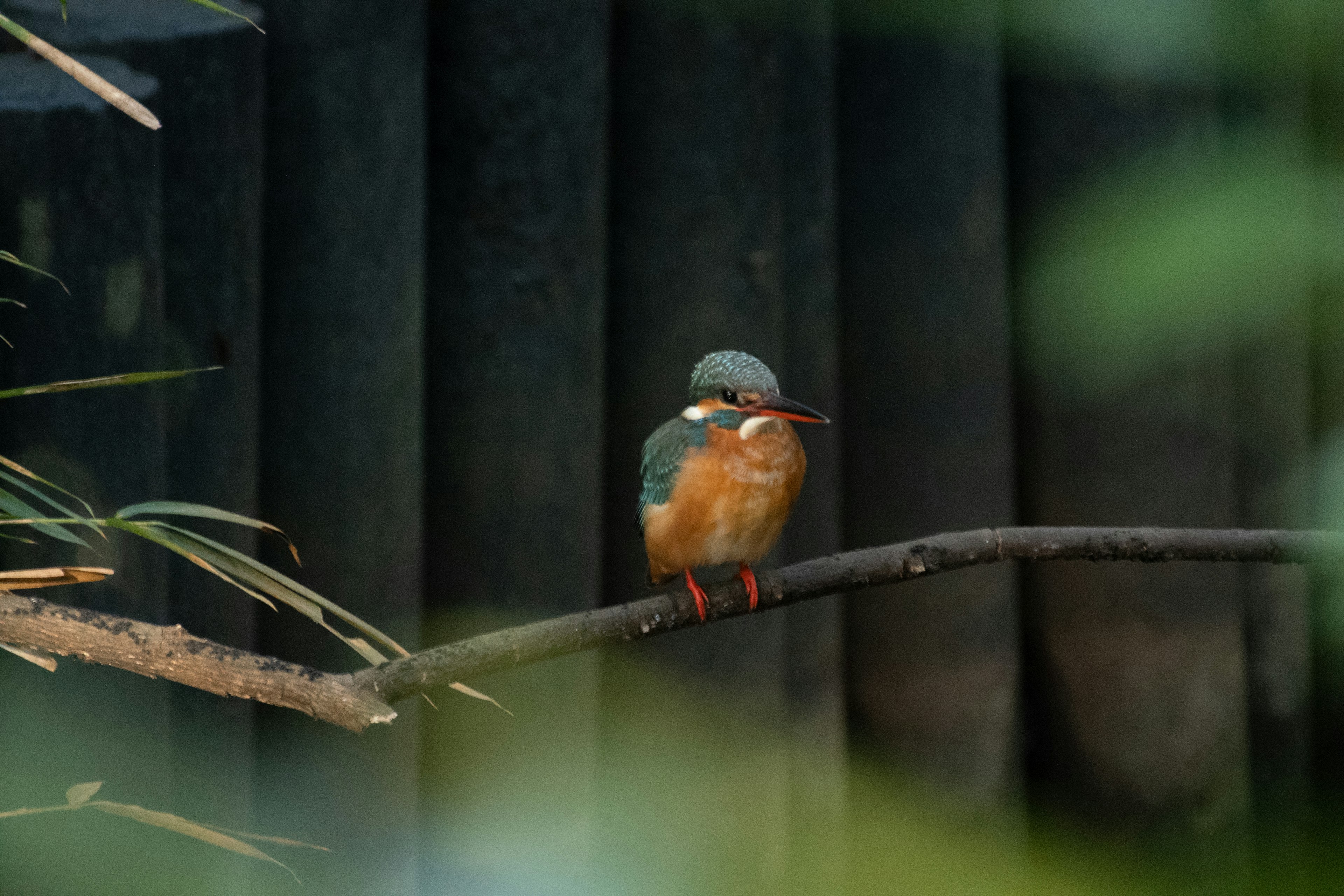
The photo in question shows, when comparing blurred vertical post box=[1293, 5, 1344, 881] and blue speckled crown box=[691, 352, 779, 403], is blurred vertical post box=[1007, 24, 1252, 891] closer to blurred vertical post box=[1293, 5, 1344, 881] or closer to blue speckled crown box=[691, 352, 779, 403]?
blurred vertical post box=[1293, 5, 1344, 881]

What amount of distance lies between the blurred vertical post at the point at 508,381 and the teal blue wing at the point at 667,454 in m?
0.61

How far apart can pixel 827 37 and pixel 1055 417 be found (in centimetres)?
84

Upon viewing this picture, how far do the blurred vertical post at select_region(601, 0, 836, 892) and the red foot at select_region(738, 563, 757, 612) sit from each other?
68 centimetres

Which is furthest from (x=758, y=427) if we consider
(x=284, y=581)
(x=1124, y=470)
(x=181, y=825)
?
(x=1124, y=470)

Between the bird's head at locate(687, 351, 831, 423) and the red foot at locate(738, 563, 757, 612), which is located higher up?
the bird's head at locate(687, 351, 831, 423)

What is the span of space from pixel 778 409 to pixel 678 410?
2.80 feet

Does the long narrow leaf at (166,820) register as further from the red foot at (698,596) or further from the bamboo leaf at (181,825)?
the red foot at (698,596)

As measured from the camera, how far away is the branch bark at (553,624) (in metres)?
0.85

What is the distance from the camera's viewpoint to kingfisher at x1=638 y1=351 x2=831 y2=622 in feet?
4.06

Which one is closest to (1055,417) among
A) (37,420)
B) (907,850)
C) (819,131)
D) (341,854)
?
(819,131)

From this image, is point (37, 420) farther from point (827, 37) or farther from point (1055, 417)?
point (1055, 417)

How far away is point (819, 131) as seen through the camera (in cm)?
205

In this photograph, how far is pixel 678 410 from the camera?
78.1 inches

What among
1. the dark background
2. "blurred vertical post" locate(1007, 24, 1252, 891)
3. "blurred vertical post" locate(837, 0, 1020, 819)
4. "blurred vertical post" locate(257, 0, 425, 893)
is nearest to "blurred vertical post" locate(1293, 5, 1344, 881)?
the dark background
